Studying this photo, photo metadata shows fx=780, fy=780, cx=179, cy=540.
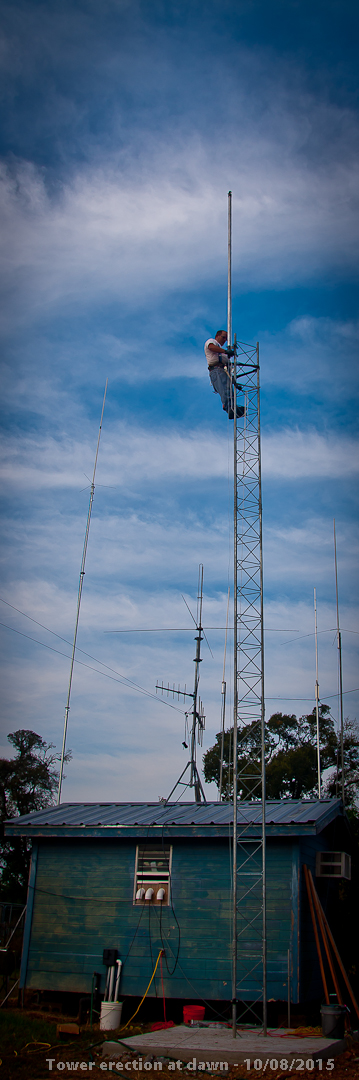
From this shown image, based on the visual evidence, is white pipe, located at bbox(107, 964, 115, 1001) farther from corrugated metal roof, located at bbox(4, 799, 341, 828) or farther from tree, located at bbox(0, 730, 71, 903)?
tree, located at bbox(0, 730, 71, 903)

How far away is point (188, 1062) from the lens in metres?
8.74

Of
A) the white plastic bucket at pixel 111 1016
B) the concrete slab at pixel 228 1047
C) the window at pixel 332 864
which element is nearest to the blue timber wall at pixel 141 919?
the white plastic bucket at pixel 111 1016

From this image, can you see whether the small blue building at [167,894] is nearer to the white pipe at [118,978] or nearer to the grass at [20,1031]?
the white pipe at [118,978]

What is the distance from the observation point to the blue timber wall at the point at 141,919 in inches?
470

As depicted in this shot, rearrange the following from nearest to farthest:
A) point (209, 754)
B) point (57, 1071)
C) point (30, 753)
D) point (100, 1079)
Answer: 1. point (100, 1079)
2. point (57, 1071)
3. point (30, 753)
4. point (209, 754)

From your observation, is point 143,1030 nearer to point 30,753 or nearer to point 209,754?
point 30,753

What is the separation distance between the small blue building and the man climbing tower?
6754 millimetres

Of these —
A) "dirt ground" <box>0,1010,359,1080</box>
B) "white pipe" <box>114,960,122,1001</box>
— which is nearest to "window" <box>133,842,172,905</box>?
"white pipe" <box>114,960,122,1001</box>

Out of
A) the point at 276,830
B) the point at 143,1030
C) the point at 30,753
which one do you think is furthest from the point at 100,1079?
the point at 30,753

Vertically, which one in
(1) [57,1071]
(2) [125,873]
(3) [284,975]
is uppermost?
(2) [125,873]

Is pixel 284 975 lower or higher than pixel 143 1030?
higher

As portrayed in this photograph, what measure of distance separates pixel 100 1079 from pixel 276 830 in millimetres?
4434

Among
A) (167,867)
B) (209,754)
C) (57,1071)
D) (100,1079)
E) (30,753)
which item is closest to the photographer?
(100,1079)

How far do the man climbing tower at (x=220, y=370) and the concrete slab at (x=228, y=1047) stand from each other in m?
Result: 8.88
